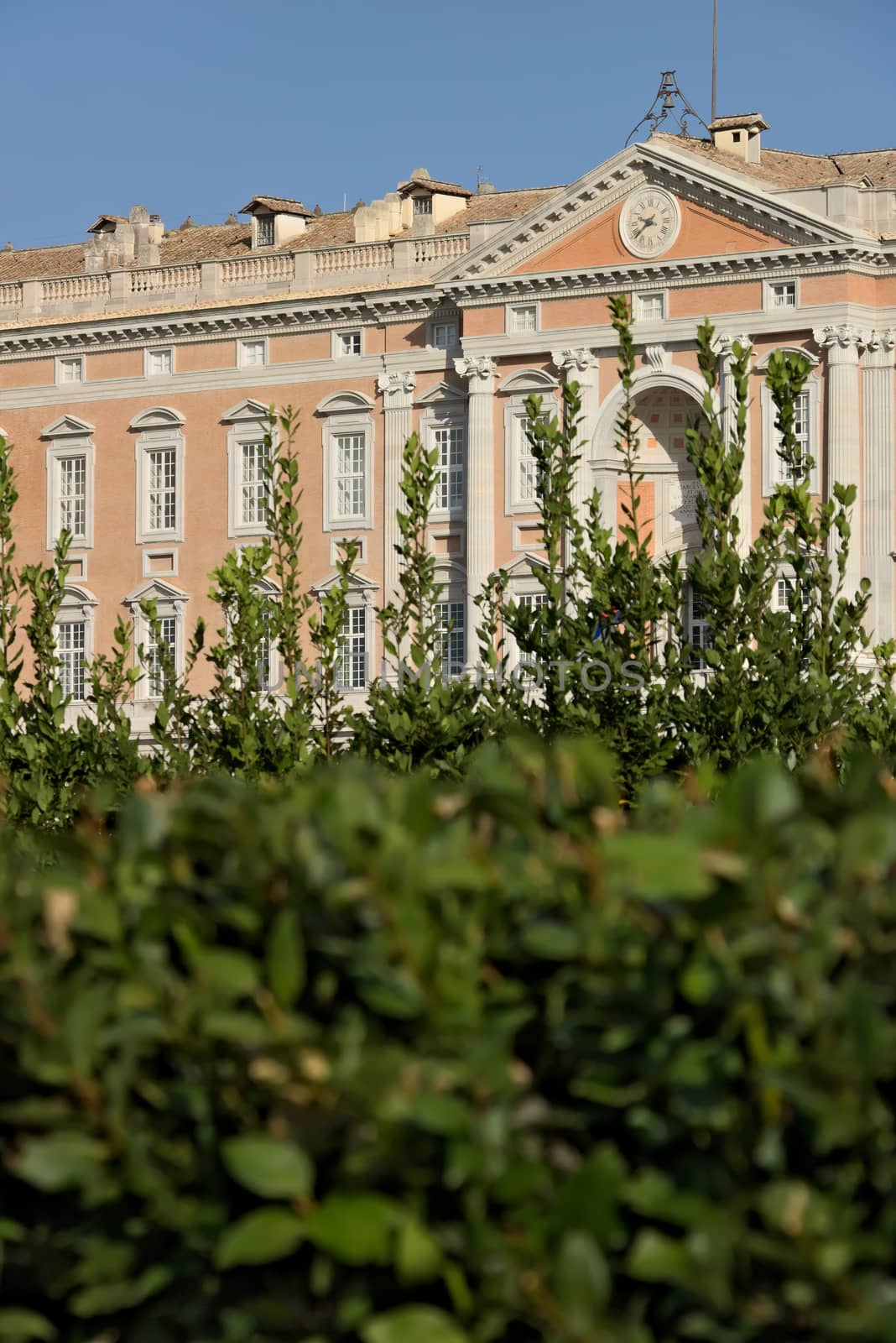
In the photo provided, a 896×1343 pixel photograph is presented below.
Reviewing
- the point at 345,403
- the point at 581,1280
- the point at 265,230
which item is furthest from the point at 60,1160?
the point at 265,230

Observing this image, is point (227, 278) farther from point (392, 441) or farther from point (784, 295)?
point (784, 295)

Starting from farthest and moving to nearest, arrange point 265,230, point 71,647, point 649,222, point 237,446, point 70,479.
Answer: point 265,230 → point 70,479 → point 71,647 → point 237,446 → point 649,222

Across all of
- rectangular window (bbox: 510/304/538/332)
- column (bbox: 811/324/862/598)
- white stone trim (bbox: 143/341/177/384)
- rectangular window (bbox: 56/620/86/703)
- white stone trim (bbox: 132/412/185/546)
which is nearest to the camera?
column (bbox: 811/324/862/598)

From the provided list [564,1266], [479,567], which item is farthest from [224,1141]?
[479,567]

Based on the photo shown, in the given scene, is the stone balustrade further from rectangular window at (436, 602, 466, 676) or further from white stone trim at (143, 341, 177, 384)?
rectangular window at (436, 602, 466, 676)

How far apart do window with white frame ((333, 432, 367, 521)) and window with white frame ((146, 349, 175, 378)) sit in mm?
4930

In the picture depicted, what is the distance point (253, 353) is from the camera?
51.5m

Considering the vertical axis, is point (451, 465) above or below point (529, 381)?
below

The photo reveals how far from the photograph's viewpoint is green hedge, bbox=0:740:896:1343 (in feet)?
9.34

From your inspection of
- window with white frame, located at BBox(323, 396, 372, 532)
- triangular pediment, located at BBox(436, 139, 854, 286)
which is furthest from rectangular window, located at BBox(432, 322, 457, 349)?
window with white frame, located at BBox(323, 396, 372, 532)

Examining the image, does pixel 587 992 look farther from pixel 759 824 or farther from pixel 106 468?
pixel 106 468

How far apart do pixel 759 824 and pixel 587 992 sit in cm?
34

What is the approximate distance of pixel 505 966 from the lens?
3.12m

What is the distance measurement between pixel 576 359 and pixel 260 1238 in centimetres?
4500
